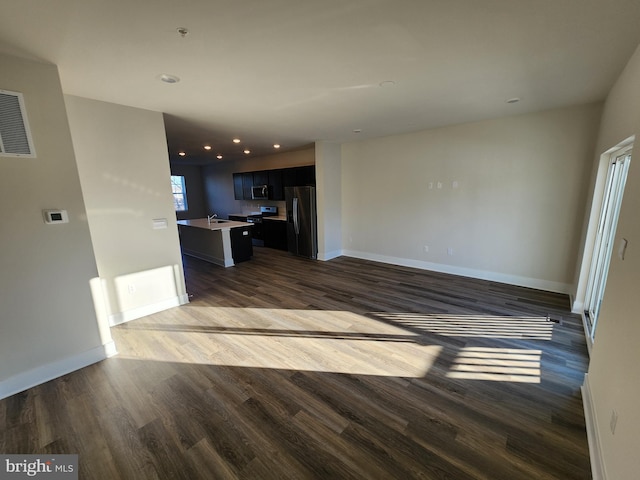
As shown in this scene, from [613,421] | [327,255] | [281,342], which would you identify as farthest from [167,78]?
[327,255]

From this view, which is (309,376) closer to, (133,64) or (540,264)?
(133,64)

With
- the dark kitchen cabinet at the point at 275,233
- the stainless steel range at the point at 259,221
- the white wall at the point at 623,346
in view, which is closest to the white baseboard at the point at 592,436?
the white wall at the point at 623,346

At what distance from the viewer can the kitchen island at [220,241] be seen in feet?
18.4

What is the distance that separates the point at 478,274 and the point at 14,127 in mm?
5922

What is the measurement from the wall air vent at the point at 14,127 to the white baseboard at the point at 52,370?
178 centimetres

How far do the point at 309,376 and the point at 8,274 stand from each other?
2.55 metres

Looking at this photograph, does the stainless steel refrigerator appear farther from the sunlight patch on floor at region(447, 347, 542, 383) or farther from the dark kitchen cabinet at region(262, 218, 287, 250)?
the sunlight patch on floor at region(447, 347, 542, 383)

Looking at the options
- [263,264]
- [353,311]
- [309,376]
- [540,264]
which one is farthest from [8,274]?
[540,264]

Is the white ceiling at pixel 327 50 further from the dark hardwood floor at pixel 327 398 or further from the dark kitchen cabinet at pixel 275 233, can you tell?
the dark kitchen cabinet at pixel 275 233

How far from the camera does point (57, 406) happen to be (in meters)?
2.02

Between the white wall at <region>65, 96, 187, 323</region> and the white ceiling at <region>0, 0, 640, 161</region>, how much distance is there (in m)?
0.28

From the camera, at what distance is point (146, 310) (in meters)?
3.51

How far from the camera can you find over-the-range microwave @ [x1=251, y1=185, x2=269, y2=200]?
7.71 metres

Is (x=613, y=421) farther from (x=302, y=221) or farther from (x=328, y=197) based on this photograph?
(x=302, y=221)
